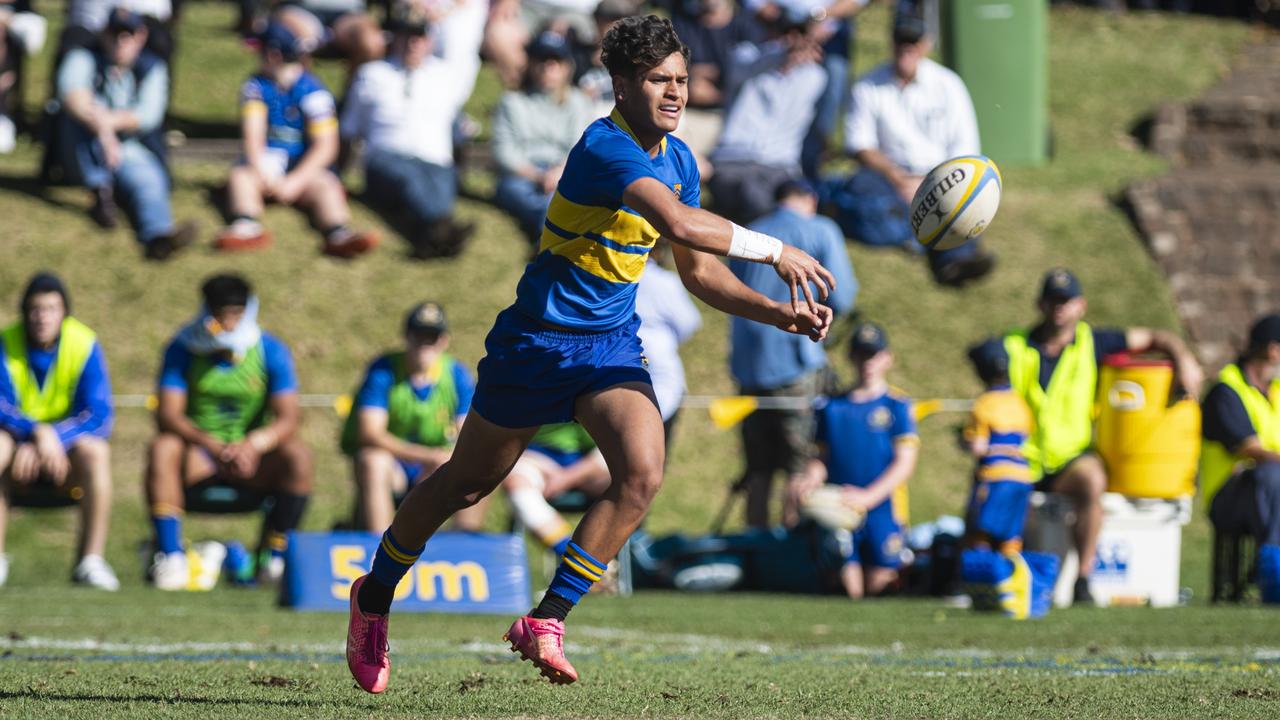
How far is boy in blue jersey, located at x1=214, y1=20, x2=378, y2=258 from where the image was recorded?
572 inches

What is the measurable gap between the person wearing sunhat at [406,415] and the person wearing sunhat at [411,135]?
385 centimetres

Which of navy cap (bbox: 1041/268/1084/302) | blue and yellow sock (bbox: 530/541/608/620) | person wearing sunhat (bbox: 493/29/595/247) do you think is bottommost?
blue and yellow sock (bbox: 530/541/608/620)

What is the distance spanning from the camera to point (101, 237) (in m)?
14.8

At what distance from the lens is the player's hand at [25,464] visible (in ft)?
35.7

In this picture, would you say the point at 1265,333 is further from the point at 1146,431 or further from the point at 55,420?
the point at 55,420

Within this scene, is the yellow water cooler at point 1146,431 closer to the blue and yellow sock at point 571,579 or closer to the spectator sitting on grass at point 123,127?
the blue and yellow sock at point 571,579

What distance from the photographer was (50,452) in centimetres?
1095

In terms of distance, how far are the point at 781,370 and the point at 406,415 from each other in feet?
9.03

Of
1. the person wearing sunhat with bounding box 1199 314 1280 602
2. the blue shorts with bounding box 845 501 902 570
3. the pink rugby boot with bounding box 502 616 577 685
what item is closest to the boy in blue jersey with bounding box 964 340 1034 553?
the blue shorts with bounding box 845 501 902 570

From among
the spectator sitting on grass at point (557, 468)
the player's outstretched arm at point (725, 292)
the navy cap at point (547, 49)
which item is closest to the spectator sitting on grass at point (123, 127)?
the navy cap at point (547, 49)

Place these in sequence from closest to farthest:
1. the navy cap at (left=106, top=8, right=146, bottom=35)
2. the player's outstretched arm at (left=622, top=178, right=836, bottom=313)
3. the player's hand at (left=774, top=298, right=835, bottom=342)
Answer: the player's outstretched arm at (left=622, top=178, right=836, bottom=313), the player's hand at (left=774, top=298, right=835, bottom=342), the navy cap at (left=106, top=8, right=146, bottom=35)

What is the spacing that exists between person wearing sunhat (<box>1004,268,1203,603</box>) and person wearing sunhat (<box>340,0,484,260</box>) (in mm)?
5697

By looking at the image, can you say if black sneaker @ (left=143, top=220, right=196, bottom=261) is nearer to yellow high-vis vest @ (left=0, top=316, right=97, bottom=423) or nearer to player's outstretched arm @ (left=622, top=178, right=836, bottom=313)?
yellow high-vis vest @ (left=0, top=316, right=97, bottom=423)

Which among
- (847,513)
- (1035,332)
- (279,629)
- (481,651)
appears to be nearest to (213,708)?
(481,651)
